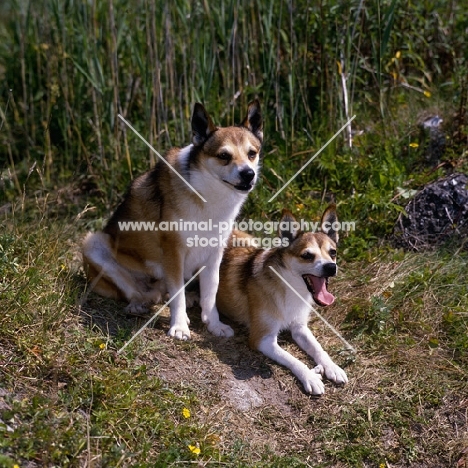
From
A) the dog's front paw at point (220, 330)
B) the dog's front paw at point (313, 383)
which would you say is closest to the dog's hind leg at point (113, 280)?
the dog's front paw at point (220, 330)

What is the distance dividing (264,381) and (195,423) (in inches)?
30.9

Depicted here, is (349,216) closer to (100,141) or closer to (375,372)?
(375,372)

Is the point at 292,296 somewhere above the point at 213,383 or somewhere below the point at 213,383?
above

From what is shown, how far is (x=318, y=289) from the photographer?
531 centimetres

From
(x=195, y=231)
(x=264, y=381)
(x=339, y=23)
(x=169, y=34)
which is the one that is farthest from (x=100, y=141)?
(x=264, y=381)

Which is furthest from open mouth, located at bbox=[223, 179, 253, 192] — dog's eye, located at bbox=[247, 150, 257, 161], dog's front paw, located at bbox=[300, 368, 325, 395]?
dog's front paw, located at bbox=[300, 368, 325, 395]

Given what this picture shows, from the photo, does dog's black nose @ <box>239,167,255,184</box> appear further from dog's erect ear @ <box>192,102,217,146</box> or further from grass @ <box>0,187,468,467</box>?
grass @ <box>0,187,468,467</box>

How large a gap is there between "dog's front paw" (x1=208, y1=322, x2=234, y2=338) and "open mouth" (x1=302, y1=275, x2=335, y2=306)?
721 millimetres

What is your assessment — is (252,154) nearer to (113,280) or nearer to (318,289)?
(318,289)

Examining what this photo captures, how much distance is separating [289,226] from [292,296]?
20.2 inches

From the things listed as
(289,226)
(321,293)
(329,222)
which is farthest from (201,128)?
(321,293)

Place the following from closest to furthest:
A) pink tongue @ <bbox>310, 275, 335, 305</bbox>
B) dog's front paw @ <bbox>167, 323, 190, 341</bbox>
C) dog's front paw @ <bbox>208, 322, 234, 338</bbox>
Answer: pink tongue @ <bbox>310, 275, 335, 305</bbox>, dog's front paw @ <bbox>167, 323, 190, 341</bbox>, dog's front paw @ <bbox>208, 322, 234, 338</bbox>

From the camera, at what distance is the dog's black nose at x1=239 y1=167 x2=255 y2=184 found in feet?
17.0

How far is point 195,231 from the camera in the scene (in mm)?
5473
